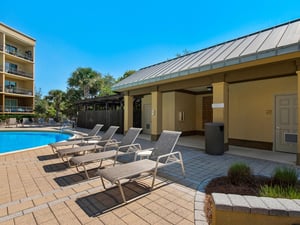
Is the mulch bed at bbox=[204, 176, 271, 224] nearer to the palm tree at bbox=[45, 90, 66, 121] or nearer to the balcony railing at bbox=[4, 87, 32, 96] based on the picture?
the balcony railing at bbox=[4, 87, 32, 96]

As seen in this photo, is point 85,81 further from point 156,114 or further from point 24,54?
point 156,114

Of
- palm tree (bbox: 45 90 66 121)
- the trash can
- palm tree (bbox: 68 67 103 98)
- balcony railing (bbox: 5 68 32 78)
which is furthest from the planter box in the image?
palm tree (bbox: 45 90 66 121)

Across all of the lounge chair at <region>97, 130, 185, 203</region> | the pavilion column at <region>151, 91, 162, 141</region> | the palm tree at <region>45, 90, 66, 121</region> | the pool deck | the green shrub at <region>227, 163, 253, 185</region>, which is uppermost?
the palm tree at <region>45, 90, 66, 121</region>

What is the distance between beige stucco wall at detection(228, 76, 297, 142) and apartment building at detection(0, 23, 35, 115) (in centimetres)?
2874

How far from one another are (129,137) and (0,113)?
85.6ft

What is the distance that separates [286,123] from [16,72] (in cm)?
3348

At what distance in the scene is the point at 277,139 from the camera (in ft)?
24.1

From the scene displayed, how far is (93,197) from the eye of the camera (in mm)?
3201

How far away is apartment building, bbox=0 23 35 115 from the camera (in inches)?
934

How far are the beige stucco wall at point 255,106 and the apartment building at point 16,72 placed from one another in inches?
1132

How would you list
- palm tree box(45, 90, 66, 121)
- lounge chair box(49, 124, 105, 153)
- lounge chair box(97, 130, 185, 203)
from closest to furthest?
1. lounge chair box(97, 130, 185, 203)
2. lounge chair box(49, 124, 105, 153)
3. palm tree box(45, 90, 66, 121)

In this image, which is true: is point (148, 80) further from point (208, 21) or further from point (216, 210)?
point (208, 21)

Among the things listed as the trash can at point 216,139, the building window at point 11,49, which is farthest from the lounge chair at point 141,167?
the building window at point 11,49

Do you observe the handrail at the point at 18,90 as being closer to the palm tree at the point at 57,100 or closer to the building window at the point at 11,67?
the building window at the point at 11,67
